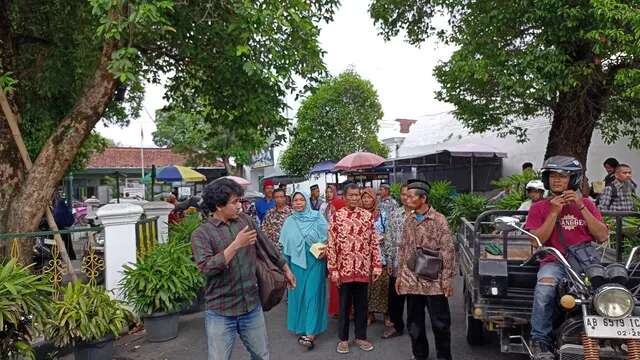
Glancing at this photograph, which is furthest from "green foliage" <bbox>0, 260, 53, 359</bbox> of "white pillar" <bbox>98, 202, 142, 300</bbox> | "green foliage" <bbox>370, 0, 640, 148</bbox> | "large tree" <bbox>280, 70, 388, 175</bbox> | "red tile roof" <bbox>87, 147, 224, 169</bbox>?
"red tile roof" <bbox>87, 147, 224, 169</bbox>

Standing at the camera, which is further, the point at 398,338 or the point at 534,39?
the point at 534,39

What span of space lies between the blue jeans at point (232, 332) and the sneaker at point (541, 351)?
6.05 ft

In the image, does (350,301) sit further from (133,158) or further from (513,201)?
(133,158)

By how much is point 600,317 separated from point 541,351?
24.2 inches

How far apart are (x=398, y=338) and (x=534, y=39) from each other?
581cm

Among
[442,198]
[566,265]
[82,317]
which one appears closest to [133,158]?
[442,198]

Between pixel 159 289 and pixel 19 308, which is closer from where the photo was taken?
pixel 19 308

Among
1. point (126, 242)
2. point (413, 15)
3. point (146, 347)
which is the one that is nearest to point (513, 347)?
point (146, 347)

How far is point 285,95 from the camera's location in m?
6.89

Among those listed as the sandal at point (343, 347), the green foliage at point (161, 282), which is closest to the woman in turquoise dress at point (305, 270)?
the sandal at point (343, 347)

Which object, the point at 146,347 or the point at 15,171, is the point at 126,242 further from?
the point at 15,171

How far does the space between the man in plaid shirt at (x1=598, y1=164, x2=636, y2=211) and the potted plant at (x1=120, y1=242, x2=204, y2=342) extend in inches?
237

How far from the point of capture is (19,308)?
3.62 metres

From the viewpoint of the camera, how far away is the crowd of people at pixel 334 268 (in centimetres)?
331
